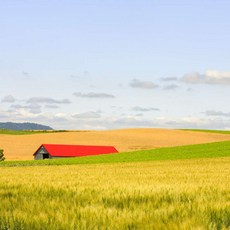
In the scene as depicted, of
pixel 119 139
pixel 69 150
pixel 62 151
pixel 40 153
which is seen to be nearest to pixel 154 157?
pixel 62 151

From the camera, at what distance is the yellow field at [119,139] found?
91.4m

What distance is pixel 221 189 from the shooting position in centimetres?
1016

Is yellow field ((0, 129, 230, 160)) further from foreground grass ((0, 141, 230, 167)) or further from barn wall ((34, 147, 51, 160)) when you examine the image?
foreground grass ((0, 141, 230, 167))

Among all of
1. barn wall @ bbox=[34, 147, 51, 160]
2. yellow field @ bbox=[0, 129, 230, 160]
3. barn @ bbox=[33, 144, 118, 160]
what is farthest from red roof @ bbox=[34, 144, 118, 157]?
yellow field @ bbox=[0, 129, 230, 160]

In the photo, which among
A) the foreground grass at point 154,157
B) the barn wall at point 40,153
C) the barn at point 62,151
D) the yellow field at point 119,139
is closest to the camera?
the foreground grass at point 154,157

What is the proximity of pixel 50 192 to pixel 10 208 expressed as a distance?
2794mm

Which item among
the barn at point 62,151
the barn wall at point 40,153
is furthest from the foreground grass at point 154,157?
the barn wall at point 40,153

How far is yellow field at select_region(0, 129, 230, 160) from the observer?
3600 inches

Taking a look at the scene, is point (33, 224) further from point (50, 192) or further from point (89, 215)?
point (50, 192)

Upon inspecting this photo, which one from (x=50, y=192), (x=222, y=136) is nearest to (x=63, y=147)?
(x=222, y=136)

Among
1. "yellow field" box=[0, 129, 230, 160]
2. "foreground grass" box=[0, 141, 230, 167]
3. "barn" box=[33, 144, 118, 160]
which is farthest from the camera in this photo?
"yellow field" box=[0, 129, 230, 160]

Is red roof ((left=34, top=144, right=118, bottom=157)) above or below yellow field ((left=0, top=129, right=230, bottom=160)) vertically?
below

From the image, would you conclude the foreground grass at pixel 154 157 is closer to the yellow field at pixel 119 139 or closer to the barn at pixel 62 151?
the barn at pixel 62 151

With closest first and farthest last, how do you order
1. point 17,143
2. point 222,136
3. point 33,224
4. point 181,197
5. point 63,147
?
point 33,224 < point 181,197 < point 63,147 < point 17,143 < point 222,136
